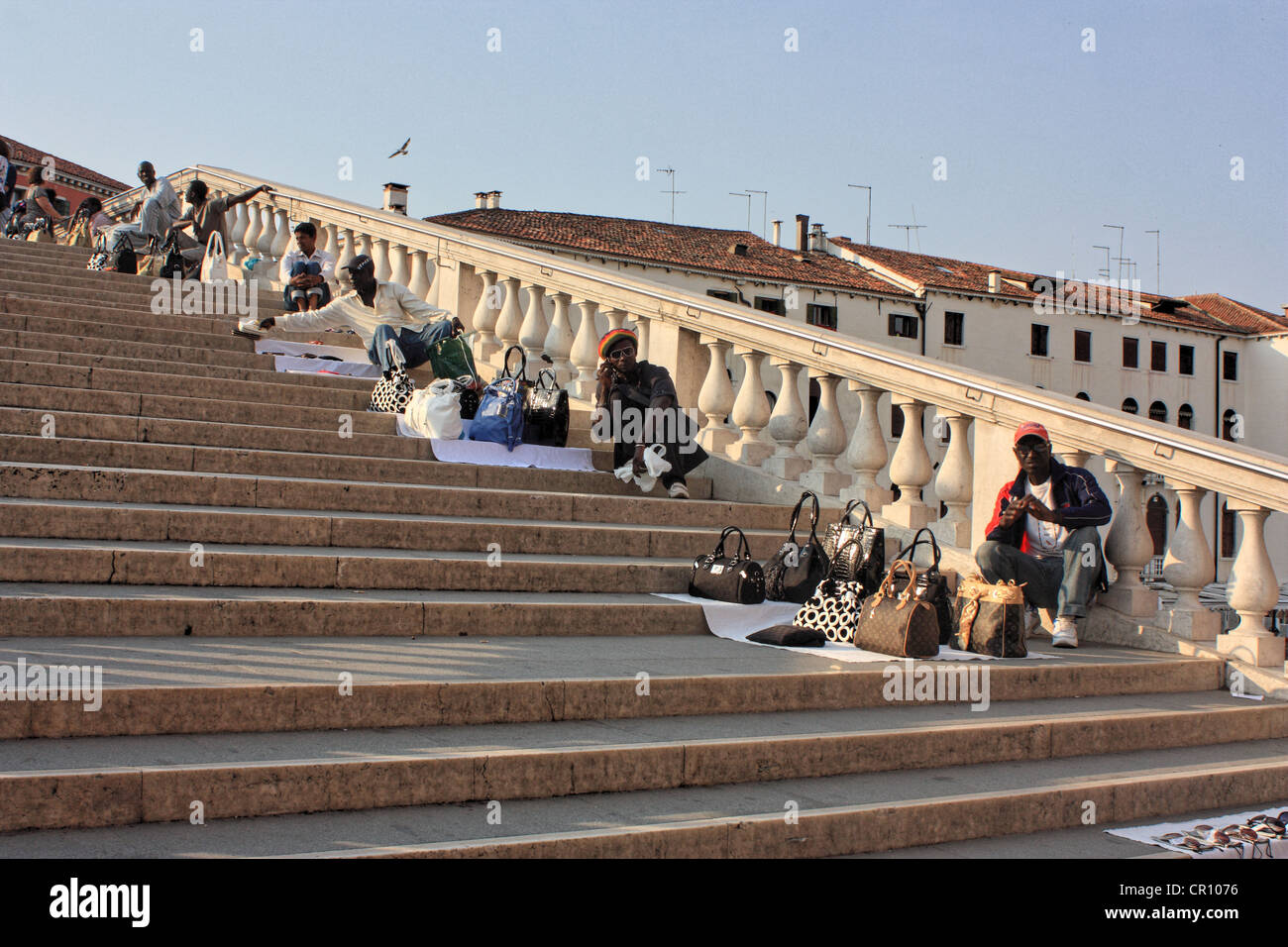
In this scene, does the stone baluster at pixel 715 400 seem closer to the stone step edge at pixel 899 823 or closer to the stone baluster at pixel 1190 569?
the stone baluster at pixel 1190 569

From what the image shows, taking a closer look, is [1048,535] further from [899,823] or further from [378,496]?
[378,496]

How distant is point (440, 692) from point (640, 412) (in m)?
4.29

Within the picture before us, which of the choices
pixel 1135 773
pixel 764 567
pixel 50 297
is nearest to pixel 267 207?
pixel 50 297

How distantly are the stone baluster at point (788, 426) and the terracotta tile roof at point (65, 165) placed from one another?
43.6 m

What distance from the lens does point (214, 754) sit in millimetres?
3697

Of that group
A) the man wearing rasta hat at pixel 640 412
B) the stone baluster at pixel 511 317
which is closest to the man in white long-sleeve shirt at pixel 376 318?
the stone baluster at pixel 511 317

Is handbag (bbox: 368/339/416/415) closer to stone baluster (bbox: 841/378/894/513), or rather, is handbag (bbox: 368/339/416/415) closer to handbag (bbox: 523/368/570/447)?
handbag (bbox: 523/368/570/447)

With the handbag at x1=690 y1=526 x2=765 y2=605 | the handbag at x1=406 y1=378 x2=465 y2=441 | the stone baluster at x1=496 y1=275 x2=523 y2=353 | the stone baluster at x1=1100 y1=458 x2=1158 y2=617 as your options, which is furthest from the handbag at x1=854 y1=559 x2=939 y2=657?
the stone baluster at x1=496 y1=275 x2=523 y2=353

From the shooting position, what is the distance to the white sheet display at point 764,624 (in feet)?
19.2

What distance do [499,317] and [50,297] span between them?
3804 mm

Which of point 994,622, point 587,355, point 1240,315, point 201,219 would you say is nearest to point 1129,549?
point 994,622
